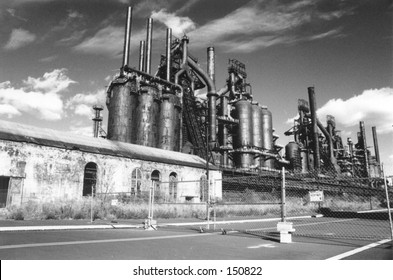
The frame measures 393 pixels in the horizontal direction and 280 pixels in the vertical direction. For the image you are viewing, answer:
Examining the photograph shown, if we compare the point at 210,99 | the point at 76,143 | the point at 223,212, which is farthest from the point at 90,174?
the point at 210,99

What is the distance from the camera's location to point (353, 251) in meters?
5.95

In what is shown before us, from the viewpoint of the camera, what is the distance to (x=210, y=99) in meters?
38.1

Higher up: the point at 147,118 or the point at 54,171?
the point at 147,118

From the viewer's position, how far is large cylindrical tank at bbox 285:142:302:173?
1916 inches

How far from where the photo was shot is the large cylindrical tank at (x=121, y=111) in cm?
3139

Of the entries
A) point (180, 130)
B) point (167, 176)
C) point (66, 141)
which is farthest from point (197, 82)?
point (66, 141)

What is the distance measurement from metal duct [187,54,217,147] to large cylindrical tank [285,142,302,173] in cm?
1769

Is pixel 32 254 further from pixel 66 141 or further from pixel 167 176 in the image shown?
pixel 167 176

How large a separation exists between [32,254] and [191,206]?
1554 cm

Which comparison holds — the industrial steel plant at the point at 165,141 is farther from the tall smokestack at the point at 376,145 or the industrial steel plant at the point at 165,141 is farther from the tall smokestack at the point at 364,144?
the tall smokestack at the point at 376,145

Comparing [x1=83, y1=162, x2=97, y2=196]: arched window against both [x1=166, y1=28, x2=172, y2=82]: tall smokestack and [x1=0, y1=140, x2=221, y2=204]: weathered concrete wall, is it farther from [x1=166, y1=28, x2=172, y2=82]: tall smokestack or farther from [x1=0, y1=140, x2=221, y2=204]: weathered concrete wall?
[x1=166, y1=28, x2=172, y2=82]: tall smokestack

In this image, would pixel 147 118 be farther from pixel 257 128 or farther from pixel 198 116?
pixel 257 128

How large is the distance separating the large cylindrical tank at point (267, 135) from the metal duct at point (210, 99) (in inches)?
389

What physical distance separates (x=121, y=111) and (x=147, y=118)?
2.82m
